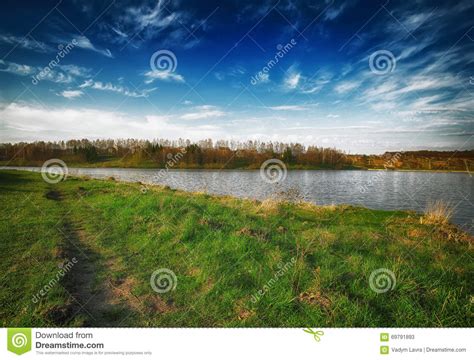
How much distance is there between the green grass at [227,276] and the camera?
331 centimetres

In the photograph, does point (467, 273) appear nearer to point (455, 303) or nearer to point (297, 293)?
point (455, 303)

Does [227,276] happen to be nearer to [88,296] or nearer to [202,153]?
[88,296]

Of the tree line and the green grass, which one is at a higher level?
the tree line

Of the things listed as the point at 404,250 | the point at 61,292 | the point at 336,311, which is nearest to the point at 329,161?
the point at 404,250

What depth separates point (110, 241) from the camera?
5770 mm

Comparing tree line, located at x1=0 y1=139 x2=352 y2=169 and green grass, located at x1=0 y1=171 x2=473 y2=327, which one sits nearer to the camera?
green grass, located at x1=0 y1=171 x2=473 y2=327

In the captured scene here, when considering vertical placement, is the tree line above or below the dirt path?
above

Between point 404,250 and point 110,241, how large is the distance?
6060mm

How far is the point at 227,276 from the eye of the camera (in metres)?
3.93

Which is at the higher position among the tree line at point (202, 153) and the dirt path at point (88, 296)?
the tree line at point (202, 153)

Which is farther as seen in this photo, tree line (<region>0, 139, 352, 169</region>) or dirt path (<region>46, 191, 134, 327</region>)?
tree line (<region>0, 139, 352, 169</region>)

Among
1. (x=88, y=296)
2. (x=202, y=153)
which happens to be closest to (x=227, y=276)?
(x=88, y=296)

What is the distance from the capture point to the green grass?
331 centimetres
